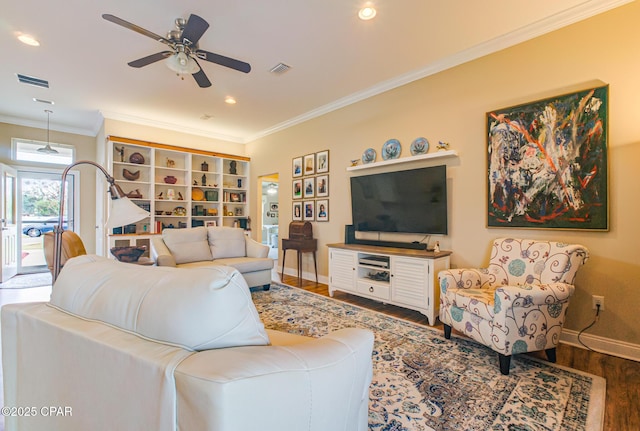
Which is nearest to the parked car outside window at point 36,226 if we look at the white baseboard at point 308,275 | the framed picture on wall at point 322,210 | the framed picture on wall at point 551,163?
the white baseboard at point 308,275

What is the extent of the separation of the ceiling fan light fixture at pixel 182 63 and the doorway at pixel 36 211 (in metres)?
4.93

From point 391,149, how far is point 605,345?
9.16ft

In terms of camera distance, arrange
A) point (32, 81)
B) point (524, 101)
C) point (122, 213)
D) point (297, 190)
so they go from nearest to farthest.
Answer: point (122, 213) → point (524, 101) → point (32, 81) → point (297, 190)

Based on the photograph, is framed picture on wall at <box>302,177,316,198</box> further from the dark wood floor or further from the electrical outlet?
the electrical outlet

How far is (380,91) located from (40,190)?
6.73 m

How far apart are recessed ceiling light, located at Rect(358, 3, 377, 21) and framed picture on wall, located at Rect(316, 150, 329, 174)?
7.51 ft

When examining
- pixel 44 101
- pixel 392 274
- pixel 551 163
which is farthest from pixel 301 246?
pixel 44 101

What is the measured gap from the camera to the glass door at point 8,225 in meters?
4.73

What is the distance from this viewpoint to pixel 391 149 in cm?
381

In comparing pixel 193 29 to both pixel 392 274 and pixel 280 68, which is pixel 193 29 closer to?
pixel 280 68

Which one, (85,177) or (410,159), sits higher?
(85,177)

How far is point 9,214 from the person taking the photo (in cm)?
505

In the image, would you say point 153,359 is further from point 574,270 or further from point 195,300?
point 574,270

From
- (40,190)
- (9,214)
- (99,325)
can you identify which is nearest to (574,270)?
(99,325)
